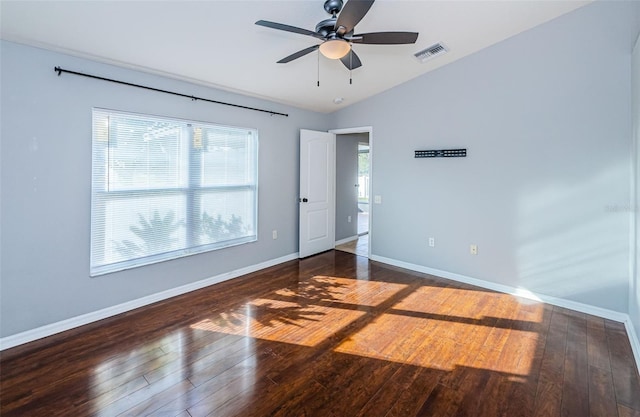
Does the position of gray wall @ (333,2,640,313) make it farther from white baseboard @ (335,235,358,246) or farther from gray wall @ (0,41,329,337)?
gray wall @ (0,41,329,337)

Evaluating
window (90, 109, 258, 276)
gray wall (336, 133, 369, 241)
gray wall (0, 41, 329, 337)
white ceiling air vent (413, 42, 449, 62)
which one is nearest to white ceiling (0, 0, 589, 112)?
white ceiling air vent (413, 42, 449, 62)

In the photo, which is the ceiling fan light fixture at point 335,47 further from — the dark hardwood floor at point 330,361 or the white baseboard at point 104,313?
the white baseboard at point 104,313

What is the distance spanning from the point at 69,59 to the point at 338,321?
341 centimetres

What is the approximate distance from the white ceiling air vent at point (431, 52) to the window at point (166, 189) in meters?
2.40

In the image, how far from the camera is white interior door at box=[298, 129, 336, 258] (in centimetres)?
507

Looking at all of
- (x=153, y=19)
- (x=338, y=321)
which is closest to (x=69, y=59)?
(x=153, y=19)

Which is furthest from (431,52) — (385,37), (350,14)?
(350,14)

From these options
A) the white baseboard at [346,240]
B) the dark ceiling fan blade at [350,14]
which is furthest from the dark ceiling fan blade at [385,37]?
the white baseboard at [346,240]

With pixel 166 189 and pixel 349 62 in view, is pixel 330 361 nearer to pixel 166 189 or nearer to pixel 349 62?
pixel 166 189

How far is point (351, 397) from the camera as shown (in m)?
1.98

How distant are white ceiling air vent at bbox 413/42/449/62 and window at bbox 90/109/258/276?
2398mm

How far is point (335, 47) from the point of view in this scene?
92.7 inches

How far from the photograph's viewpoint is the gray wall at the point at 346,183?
240 inches

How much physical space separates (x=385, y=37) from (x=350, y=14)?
51 centimetres
